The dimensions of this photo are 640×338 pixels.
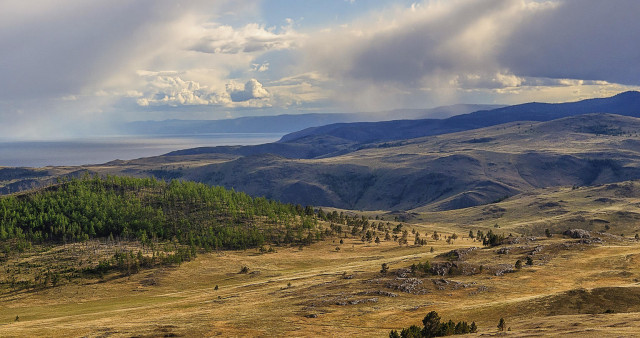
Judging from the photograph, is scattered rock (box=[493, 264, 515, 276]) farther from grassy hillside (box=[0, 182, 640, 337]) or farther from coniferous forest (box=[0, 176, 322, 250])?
coniferous forest (box=[0, 176, 322, 250])

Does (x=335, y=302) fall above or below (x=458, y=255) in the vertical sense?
above

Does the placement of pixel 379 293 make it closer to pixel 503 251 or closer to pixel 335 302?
pixel 335 302

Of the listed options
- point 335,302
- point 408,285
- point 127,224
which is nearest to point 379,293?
point 408,285

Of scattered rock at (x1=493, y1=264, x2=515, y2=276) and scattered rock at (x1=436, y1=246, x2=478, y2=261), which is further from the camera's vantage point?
scattered rock at (x1=436, y1=246, x2=478, y2=261)

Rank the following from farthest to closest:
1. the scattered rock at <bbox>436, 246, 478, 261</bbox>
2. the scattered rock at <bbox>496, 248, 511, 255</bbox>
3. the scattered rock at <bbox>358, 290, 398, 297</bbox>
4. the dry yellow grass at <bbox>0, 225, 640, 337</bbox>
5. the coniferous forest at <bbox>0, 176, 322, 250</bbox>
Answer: the coniferous forest at <bbox>0, 176, 322, 250</bbox> → the scattered rock at <bbox>496, 248, 511, 255</bbox> → the scattered rock at <bbox>436, 246, 478, 261</bbox> → the scattered rock at <bbox>358, 290, 398, 297</bbox> → the dry yellow grass at <bbox>0, 225, 640, 337</bbox>

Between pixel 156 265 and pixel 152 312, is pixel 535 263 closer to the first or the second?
pixel 152 312

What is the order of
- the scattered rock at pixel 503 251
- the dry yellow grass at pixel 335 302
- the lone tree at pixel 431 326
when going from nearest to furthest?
the lone tree at pixel 431 326 < the dry yellow grass at pixel 335 302 < the scattered rock at pixel 503 251

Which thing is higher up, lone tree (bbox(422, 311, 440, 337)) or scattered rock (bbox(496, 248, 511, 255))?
lone tree (bbox(422, 311, 440, 337))

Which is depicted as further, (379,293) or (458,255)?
(458,255)

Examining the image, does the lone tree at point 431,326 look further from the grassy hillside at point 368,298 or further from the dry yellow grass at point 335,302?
the dry yellow grass at point 335,302

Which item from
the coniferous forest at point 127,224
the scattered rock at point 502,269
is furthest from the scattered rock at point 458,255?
the coniferous forest at point 127,224

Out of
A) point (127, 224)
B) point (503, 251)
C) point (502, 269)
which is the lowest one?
point (503, 251)

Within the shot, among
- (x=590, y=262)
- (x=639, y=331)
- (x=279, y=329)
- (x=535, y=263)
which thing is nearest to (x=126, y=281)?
(x=279, y=329)

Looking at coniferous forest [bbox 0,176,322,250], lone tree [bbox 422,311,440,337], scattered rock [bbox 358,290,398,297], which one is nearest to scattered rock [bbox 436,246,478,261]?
scattered rock [bbox 358,290,398,297]
